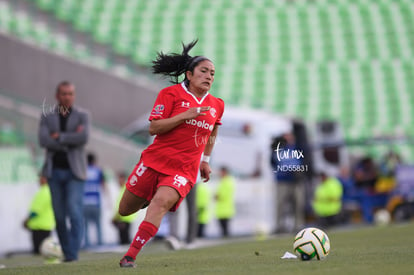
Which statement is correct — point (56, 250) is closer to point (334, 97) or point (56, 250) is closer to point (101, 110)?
point (101, 110)

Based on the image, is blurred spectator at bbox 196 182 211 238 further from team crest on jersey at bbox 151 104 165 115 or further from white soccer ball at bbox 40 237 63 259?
team crest on jersey at bbox 151 104 165 115

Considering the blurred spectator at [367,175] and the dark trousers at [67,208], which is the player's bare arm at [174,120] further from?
the blurred spectator at [367,175]

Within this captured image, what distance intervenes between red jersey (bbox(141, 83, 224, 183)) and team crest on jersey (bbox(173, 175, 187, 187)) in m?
0.05

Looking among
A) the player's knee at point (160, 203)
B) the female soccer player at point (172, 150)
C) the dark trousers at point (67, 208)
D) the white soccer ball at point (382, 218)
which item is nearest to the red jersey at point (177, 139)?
the female soccer player at point (172, 150)

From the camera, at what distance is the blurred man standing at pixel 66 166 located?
10695 mm

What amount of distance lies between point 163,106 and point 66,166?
10.3ft

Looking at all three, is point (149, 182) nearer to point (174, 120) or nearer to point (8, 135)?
point (174, 120)

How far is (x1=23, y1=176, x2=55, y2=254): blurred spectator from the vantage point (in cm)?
1552

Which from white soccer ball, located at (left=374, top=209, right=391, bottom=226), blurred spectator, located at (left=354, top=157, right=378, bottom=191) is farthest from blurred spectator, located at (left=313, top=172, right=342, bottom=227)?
blurred spectator, located at (left=354, top=157, right=378, bottom=191)

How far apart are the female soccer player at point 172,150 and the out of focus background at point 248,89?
10.8 ft

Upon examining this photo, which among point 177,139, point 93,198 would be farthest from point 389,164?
point 177,139

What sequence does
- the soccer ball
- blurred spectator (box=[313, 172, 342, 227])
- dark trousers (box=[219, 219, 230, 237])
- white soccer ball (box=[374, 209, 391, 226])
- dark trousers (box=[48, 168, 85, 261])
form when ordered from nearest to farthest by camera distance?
the soccer ball, dark trousers (box=[48, 168, 85, 261]), dark trousers (box=[219, 219, 230, 237]), white soccer ball (box=[374, 209, 391, 226]), blurred spectator (box=[313, 172, 342, 227])

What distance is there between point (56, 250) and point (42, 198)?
3992 millimetres

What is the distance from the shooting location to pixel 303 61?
3325 centimetres
